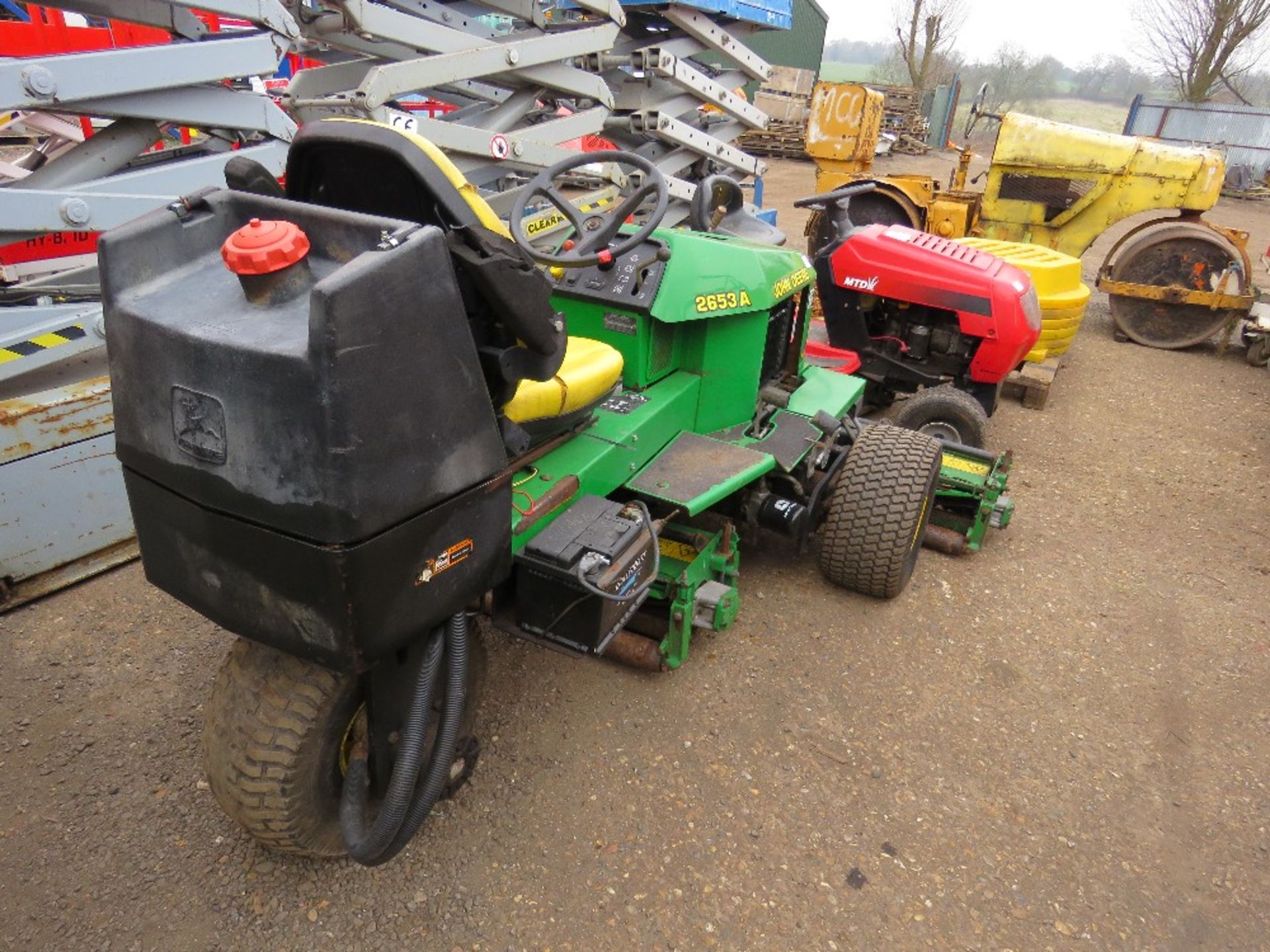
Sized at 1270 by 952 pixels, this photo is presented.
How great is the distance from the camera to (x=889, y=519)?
3.06 m

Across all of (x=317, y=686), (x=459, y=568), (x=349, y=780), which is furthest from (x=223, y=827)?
(x=459, y=568)

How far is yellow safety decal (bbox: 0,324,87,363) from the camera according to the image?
2.89 m

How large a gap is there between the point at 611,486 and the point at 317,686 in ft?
3.39

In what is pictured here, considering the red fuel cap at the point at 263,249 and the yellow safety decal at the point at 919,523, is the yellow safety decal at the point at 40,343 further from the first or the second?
the yellow safety decal at the point at 919,523

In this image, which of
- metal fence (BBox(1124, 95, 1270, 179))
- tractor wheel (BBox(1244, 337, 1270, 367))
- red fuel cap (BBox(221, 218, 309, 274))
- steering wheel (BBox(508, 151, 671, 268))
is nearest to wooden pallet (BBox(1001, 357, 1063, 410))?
tractor wheel (BBox(1244, 337, 1270, 367))

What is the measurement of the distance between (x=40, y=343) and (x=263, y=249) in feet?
7.32

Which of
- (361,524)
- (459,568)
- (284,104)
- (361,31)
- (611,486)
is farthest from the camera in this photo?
(284,104)

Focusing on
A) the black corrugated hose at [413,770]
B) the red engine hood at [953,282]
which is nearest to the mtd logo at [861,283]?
the red engine hood at [953,282]

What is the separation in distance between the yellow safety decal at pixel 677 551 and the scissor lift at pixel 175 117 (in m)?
2.11

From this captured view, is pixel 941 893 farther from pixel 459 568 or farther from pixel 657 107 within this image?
pixel 657 107

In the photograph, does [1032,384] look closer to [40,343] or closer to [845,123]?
[845,123]

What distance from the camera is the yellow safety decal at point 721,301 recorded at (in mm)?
2760

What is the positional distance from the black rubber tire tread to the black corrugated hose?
89 mm

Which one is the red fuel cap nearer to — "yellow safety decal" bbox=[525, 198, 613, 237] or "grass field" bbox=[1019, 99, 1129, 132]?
"yellow safety decal" bbox=[525, 198, 613, 237]
